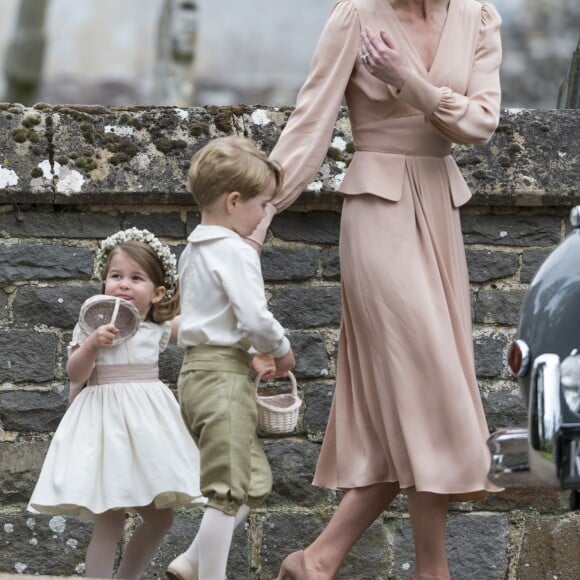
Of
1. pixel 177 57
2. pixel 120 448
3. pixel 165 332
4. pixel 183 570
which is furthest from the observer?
pixel 177 57

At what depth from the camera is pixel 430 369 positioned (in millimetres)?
4691

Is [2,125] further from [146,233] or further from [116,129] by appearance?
[146,233]

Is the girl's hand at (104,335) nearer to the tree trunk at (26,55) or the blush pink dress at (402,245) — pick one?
the blush pink dress at (402,245)

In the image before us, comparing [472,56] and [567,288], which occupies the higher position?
[472,56]

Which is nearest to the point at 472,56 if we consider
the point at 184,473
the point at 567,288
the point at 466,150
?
the point at 466,150

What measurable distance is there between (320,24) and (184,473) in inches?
934

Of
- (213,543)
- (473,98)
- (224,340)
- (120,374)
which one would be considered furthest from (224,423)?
(473,98)

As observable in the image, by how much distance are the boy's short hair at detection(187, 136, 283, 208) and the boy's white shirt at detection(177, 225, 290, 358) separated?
0.37ft

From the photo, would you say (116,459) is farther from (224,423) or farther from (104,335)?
(224,423)

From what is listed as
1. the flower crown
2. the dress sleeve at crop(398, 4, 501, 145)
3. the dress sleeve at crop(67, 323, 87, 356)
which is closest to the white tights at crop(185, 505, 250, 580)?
the dress sleeve at crop(67, 323, 87, 356)

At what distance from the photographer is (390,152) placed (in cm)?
482

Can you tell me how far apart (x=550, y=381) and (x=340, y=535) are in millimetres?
1205

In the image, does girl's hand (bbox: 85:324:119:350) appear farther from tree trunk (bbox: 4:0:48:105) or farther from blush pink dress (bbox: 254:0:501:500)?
tree trunk (bbox: 4:0:48:105)

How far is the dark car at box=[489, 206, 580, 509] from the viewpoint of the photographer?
3.77 m
